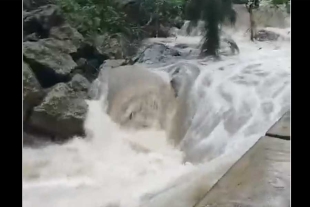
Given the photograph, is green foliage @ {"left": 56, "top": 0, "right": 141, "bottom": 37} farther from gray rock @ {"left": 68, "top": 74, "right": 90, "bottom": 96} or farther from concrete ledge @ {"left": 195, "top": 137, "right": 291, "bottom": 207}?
concrete ledge @ {"left": 195, "top": 137, "right": 291, "bottom": 207}

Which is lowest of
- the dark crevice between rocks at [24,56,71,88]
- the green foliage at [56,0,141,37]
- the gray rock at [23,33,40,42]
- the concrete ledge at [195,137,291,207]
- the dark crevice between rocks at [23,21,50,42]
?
the concrete ledge at [195,137,291,207]

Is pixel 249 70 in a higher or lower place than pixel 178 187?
higher

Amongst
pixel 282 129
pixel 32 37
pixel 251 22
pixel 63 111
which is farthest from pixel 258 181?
pixel 32 37

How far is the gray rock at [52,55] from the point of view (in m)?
1.05

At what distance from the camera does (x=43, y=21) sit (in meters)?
1.06

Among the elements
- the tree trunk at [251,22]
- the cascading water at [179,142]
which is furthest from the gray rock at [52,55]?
the tree trunk at [251,22]

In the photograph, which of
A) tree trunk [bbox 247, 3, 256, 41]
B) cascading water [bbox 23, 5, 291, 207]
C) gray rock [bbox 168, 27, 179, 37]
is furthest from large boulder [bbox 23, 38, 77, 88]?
tree trunk [bbox 247, 3, 256, 41]

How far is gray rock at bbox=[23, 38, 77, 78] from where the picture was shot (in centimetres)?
105

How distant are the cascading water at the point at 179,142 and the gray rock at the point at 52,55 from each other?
0.39ft

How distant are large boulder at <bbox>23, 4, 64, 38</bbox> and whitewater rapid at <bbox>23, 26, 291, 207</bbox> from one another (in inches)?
9.4
